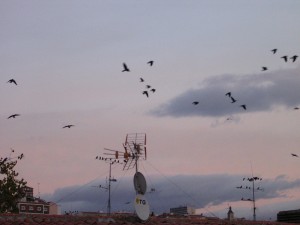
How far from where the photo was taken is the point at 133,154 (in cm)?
2475

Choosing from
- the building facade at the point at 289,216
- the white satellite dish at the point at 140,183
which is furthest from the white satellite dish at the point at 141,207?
the building facade at the point at 289,216

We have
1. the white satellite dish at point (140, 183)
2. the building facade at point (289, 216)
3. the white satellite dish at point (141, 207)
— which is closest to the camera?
the white satellite dish at point (141, 207)

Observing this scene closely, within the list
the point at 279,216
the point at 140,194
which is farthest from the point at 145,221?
the point at 279,216

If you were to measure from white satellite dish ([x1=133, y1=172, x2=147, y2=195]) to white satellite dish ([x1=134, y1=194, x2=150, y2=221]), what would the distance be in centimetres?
61

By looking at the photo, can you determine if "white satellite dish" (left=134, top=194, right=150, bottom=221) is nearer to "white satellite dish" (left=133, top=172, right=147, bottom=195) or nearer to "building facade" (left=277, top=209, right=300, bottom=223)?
"white satellite dish" (left=133, top=172, right=147, bottom=195)

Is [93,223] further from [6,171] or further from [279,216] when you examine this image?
[6,171]

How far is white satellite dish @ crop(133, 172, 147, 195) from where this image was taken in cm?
2280

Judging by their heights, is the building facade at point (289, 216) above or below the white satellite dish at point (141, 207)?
below

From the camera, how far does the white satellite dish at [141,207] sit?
70.1 feet

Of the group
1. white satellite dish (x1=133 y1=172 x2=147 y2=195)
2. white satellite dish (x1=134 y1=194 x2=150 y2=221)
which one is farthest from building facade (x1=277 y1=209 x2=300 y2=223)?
white satellite dish (x1=134 y1=194 x2=150 y2=221)

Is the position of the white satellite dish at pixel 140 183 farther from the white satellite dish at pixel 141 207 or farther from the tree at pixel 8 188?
the tree at pixel 8 188

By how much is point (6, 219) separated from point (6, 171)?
1227 inches

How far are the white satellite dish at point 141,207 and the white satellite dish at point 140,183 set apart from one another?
605 millimetres

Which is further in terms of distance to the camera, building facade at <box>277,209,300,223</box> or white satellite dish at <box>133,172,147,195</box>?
building facade at <box>277,209,300,223</box>
